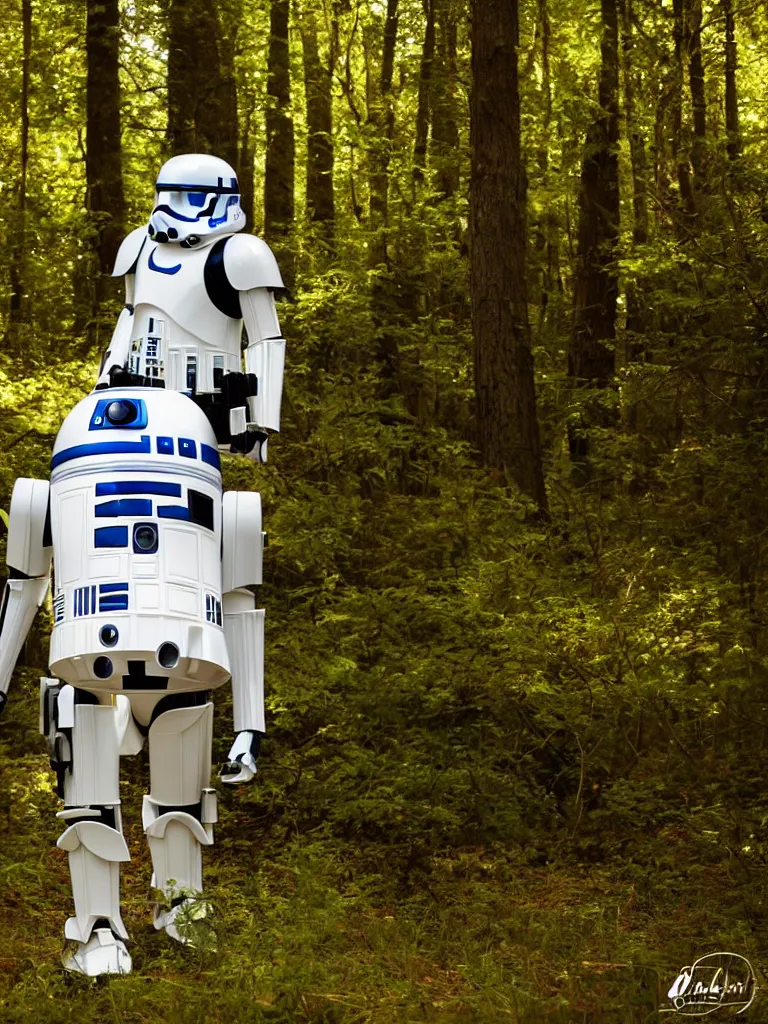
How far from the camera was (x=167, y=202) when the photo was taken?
22.7 ft

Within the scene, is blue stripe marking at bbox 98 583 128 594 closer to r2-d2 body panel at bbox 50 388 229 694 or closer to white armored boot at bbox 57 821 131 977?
r2-d2 body panel at bbox 50 388 229 694

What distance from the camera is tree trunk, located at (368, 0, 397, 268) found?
50.0 feet

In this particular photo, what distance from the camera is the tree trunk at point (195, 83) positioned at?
1376 centimetres

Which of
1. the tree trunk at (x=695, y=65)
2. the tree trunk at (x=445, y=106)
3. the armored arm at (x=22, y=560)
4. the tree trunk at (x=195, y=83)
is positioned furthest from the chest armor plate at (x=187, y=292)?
the tree trunk at (x=445, y=106)

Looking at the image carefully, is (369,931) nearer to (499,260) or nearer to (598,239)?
(499,260)

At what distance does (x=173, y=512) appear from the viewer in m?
6.09

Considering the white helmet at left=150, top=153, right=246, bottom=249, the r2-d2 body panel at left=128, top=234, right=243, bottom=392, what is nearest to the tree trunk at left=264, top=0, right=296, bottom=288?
the white helmet at left=150, top=153, right=246, bottom=249

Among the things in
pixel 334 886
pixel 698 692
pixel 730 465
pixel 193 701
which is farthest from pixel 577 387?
pixel 193 701

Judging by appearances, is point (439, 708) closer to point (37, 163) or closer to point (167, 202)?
point (167, 202)


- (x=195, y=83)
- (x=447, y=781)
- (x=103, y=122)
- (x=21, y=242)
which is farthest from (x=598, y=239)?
(x=447, y=781)

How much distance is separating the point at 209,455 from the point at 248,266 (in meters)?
0.95

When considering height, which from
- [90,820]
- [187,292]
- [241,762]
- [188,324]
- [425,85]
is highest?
[425,85]

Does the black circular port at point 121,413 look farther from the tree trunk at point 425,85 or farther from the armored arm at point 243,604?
the tree trunk at point 425,85

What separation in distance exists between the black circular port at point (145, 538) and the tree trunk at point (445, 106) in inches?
409
